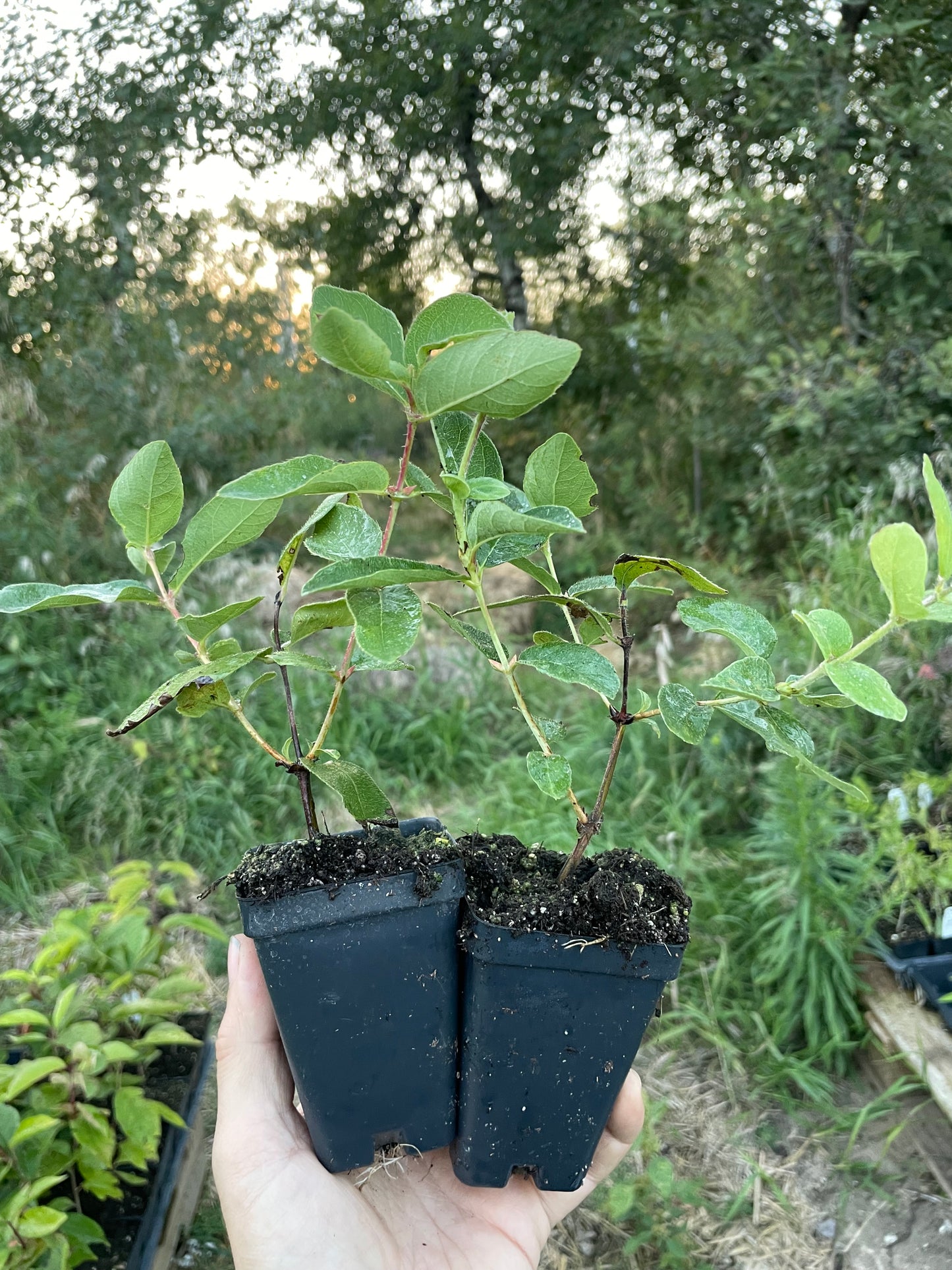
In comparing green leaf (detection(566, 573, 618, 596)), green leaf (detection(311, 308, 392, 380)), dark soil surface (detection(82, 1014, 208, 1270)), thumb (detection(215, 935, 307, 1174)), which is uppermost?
green leaf (detection(311, 308, 392, 380))

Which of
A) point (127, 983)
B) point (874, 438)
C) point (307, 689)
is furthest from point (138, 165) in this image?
point (127, 983)

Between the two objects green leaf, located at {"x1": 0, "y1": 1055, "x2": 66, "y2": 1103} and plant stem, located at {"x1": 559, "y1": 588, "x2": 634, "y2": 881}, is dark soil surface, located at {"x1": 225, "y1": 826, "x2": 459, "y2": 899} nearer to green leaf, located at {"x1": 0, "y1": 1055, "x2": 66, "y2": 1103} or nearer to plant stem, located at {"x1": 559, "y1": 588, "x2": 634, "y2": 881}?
plant stem, located at {"x1": 559, "y1": 588, "x2": 634, "y2": 881}

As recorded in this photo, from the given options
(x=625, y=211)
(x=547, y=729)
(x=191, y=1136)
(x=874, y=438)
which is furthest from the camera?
(x=625, y=211)

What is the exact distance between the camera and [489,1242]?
0.87 metres

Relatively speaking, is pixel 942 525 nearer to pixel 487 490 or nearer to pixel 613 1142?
pixel 487 490

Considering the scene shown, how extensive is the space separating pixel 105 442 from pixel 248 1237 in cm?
356

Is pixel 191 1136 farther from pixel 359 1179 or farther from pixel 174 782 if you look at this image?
pixel 174 782

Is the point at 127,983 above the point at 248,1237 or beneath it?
beneath

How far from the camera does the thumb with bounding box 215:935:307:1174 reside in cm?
80

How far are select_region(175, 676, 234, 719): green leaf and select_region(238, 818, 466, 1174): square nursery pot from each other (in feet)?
0.50

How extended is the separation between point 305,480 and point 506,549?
17cm

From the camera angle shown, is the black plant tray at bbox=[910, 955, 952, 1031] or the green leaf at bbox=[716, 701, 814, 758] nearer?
the green leaf at bbox=[716, 701, 814, 758]

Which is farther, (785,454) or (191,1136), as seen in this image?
(785,454)

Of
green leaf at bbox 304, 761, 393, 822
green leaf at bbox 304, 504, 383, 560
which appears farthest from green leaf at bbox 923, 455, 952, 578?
green leaf at bbox 304, 761, 393, 822
